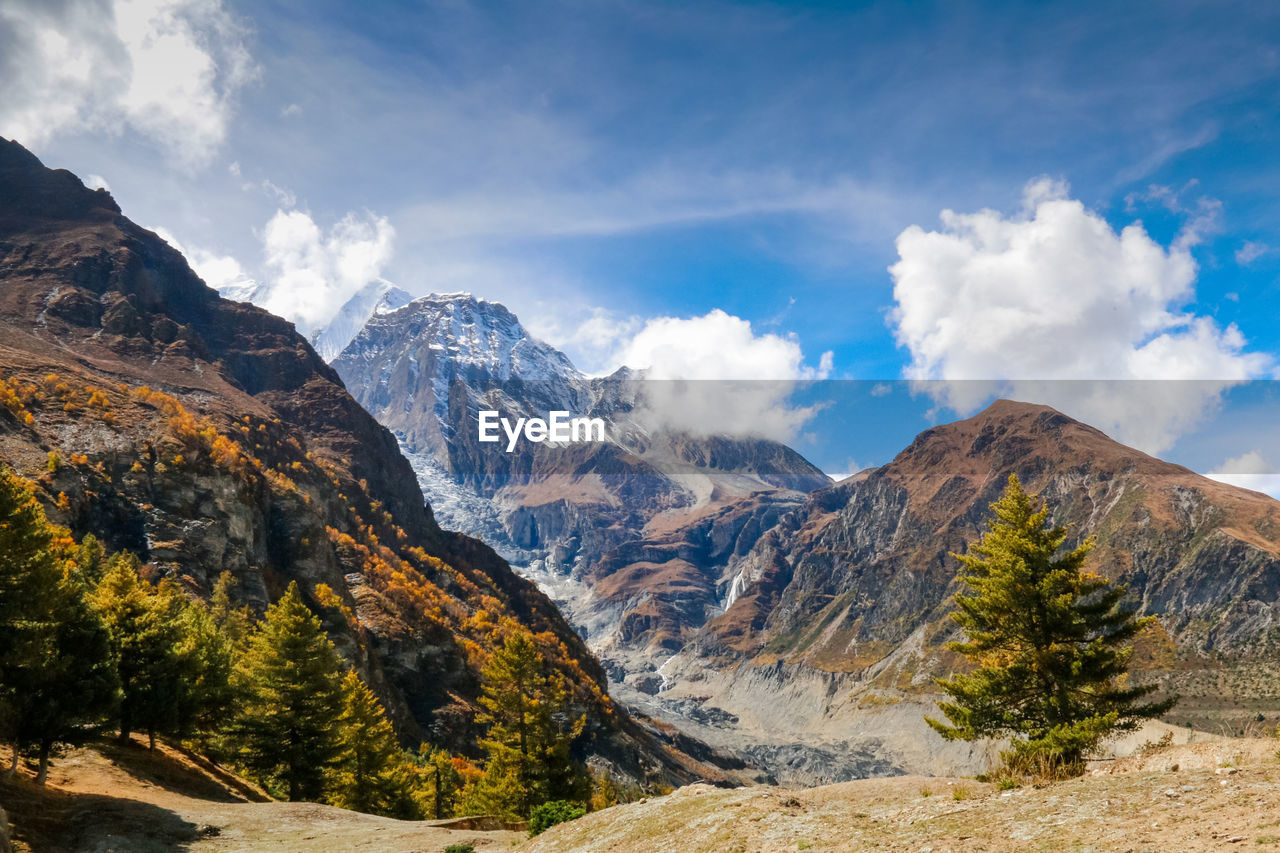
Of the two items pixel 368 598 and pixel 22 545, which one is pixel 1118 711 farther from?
pixel 368 598

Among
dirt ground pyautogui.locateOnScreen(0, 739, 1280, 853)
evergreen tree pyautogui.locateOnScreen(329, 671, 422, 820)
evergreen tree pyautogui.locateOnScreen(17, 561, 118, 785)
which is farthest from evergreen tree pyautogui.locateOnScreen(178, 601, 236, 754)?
evergreen tree pyautogui.locateOnScreen(17, 561, 118, 785)

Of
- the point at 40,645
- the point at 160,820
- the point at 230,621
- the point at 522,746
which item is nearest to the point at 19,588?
the point at 40,645

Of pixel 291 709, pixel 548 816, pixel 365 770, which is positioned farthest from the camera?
pixel 365 770

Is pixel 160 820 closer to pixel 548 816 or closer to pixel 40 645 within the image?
pixel 40 645

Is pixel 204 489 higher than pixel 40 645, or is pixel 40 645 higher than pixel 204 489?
pixel 204 489

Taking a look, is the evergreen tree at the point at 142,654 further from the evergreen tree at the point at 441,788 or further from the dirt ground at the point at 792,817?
the evergreen tree at the point at 441,788

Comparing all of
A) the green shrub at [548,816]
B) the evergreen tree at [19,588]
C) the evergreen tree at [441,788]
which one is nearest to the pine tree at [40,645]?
the evergreen tree at [19,588]

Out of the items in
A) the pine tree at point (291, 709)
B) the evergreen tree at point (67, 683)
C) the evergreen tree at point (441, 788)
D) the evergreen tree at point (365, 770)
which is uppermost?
the evergreen tree at point (67, 683)
